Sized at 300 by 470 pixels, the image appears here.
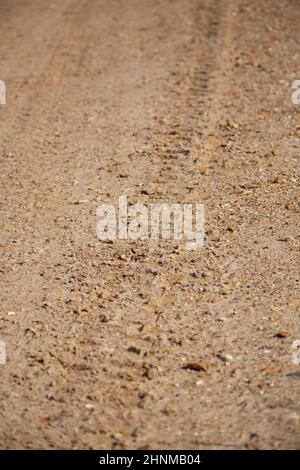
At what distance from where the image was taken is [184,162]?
609 centimetres

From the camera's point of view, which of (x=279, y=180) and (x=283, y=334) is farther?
(x=279, y=180)

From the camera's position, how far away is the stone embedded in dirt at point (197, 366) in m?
3.69

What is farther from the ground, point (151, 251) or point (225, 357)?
point (151, 251)

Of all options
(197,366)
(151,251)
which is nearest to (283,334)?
(197,366)

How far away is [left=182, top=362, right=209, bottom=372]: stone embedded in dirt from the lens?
145 inches

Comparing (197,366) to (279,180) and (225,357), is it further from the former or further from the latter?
(279,180)

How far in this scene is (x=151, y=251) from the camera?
4.84 meters

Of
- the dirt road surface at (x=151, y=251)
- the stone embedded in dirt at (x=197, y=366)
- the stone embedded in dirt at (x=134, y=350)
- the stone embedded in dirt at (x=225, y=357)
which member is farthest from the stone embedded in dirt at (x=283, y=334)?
the stone embedded in dirt at (x=134, y=350)

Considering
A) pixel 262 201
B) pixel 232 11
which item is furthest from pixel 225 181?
pixel 232 11

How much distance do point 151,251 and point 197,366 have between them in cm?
131

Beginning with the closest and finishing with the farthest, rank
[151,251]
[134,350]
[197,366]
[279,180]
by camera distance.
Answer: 1. [197,366]
2. [134,350]
3. [151,251]
4. [279,180]

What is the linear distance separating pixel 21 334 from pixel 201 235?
1596mm

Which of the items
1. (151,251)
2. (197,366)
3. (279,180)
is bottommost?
(197,366)

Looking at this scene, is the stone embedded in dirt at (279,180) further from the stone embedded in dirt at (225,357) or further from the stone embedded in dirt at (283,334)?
the stone embedded in dirt at (225,357)
